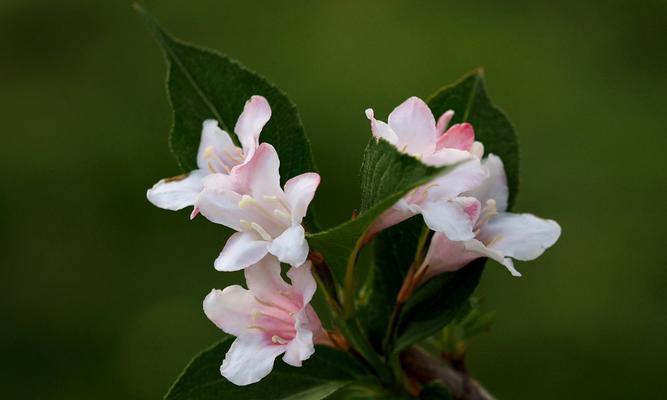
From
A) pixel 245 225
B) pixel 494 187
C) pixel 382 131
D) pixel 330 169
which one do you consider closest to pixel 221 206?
pixel 245 225

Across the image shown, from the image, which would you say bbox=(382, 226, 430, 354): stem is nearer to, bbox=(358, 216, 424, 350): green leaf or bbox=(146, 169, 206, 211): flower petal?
bbox=(358, 216, 424, 350): green leaf

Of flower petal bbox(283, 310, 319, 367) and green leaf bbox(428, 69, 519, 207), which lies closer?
flower petal bbox(283, 310, 319, 367)

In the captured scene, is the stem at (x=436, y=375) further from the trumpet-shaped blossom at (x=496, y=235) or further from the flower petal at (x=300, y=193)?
the flower petal at (x=300, y=193)

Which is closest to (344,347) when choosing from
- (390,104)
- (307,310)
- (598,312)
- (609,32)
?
(307,310)

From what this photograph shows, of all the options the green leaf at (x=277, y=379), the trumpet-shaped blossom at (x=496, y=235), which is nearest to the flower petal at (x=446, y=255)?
the trumpet-shaped blossom at (x=496, y=235)

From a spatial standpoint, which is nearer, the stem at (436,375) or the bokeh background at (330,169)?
the stem at (436,375)

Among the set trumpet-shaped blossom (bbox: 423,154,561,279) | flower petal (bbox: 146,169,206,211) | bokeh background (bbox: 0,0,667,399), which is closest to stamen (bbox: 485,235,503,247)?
trumpet-shaped blossom (bbox: 423,154,561,279)
